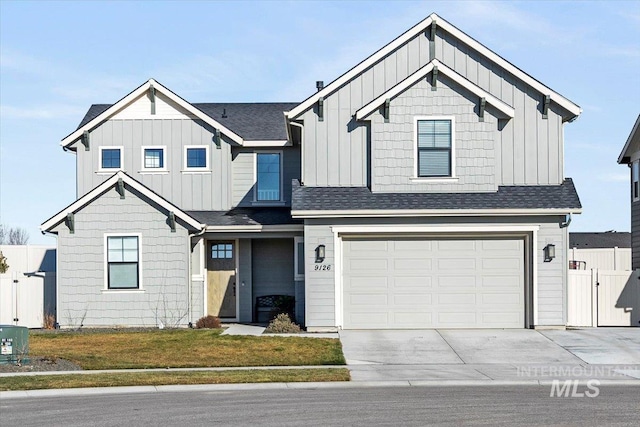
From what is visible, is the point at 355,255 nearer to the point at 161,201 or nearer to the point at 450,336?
the point at 450,336

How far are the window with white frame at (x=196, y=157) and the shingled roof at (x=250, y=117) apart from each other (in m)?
1.26

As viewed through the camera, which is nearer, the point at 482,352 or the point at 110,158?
the point at 482,352

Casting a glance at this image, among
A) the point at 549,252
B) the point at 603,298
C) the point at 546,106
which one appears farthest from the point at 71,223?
the point at 603,298

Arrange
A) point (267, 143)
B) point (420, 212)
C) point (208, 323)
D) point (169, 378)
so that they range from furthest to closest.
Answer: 1. point (267, 143)
2. point (208, 323)
3. point (420, 212)
4. point (169, 378)

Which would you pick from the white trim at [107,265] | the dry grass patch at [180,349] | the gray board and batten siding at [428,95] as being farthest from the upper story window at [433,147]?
the white trim at [107,265]

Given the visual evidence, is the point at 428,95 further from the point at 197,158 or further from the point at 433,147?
the point at 197,158

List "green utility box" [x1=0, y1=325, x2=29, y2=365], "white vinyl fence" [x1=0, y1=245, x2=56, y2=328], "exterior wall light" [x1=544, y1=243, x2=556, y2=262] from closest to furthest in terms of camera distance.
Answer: "green utility box" [x1=0, y1=325, x2=29, y2=365] → "exterior wall light" [x1=544, y1=243, x2=556, y2=262] → "white vinyl fence" [x1=0, y1=245, x2=56, y2=328]

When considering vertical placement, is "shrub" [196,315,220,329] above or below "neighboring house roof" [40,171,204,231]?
below

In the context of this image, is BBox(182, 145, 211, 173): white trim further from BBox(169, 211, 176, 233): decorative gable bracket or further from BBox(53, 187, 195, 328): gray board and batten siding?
BBox(169, 211, 176, 233): decorative gable bracket

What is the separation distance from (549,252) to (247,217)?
29.2ft

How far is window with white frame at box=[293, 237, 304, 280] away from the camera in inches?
1052

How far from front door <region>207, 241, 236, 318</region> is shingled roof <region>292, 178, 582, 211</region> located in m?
4.27

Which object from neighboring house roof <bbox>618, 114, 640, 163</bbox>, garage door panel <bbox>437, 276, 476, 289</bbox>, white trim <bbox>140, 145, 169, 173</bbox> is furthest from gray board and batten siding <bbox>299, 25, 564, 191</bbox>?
neighboring house roof <bbox>618, 114, 640, 163</bbox>

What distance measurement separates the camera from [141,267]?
25953mm
